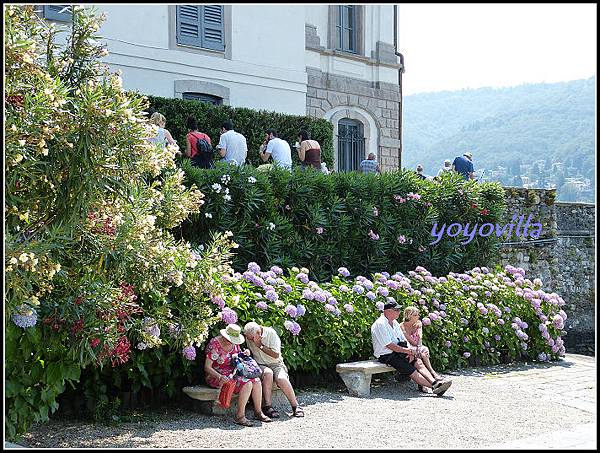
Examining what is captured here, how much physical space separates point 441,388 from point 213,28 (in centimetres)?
1214

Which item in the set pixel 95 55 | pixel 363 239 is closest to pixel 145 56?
pixel 363 239

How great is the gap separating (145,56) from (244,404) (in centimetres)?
1154

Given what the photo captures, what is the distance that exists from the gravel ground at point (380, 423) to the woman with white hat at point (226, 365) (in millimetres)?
301

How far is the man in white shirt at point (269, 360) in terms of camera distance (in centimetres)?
832

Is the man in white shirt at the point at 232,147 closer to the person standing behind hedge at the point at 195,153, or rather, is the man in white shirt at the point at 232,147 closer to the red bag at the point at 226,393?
the person standing behind hedge at the point at 195,153

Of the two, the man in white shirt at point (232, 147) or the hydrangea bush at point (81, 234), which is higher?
the man in white shirt at point (232, 147)

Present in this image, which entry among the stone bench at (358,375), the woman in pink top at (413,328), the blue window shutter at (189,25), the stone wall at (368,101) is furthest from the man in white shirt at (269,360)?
the stone wall at (368,101)

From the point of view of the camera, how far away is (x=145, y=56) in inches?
700

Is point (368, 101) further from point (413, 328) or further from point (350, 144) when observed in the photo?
point (413, 328)

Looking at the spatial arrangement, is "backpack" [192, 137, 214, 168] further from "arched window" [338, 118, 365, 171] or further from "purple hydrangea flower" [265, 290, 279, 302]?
"arched window" [338, 118, 365, 171]

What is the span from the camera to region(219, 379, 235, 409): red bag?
7973 mm

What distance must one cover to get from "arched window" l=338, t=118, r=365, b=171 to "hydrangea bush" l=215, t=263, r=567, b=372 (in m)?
8.81

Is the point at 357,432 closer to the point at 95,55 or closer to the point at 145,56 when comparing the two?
the point at 95,55

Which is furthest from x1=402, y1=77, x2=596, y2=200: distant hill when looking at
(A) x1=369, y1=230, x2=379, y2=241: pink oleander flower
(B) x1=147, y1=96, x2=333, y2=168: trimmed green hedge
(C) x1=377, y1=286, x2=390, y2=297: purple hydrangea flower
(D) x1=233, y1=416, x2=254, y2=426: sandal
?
(D) x1=233, y1=416, x2=254, y2=426: sandal
